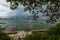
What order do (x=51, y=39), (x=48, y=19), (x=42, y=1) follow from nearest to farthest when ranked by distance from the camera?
(x=51, y=39), (x=42, y=1), (x=48, y=19)

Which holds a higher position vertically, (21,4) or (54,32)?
(21,4)

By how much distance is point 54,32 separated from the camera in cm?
1219

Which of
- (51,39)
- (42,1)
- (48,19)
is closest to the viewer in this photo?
(51,39)

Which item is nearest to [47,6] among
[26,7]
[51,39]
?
[26,7]

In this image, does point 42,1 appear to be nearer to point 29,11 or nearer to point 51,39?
point 29,11

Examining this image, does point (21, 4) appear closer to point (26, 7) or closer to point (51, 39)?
point (26, 7)

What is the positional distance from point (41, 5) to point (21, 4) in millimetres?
1064

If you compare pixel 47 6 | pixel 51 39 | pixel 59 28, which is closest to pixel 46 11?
pixel 47 6

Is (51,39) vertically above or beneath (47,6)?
beneath

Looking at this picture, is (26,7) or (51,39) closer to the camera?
(51,39)

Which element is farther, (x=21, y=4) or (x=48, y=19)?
(x=48, y=19)

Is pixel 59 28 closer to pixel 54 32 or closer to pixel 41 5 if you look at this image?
pixel 54 32

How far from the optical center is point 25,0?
12195mm

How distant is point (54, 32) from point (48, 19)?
118cm
